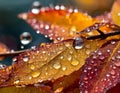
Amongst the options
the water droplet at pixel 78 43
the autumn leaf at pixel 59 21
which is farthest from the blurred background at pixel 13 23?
the water droplet at pixel 78 43

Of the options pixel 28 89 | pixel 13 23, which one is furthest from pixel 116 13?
pixel 13 23

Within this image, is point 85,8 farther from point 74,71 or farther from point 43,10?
point 74,71

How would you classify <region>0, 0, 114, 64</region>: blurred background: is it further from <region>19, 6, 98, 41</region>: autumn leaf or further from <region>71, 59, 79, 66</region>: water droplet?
<region>71, 59, 79, 66</region>: water droplet

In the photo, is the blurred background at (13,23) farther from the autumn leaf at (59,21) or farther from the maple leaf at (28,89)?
the maple leaf at (28,89)

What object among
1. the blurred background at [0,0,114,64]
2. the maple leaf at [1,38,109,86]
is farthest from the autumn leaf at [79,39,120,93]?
the blurred background at [0,0,114,64]

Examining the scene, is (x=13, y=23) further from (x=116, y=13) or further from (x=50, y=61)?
(x=50, y=61)
